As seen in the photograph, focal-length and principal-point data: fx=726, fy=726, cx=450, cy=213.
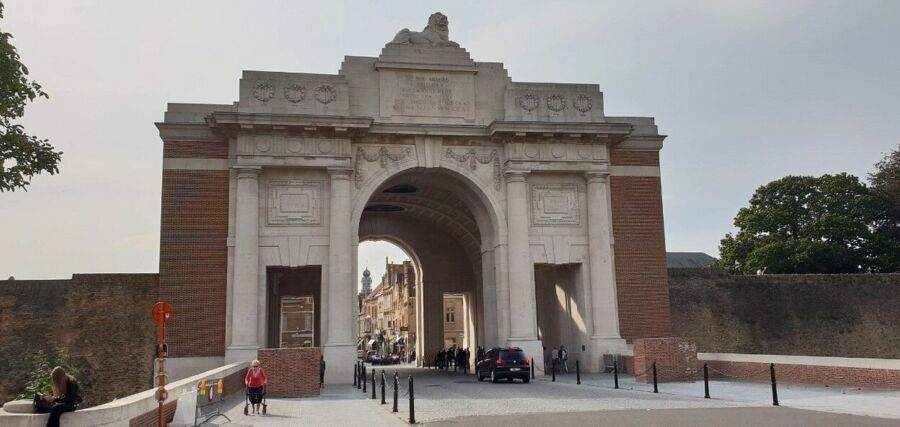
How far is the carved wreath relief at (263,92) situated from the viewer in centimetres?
3089

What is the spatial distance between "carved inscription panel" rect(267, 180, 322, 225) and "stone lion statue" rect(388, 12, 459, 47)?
7.82 metres

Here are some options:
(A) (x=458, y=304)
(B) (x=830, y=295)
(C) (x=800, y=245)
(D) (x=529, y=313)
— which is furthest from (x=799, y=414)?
(A) (x=458, y=304)

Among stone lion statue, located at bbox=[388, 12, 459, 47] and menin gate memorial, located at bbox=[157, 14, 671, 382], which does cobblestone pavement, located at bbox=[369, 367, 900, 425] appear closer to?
menin gate memorial, located at bbox=[157, 14, 671, 382]

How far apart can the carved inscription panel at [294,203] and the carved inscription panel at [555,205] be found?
9.70 m

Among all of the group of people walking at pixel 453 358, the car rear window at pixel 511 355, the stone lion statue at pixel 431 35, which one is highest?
the stone lion statue at pixel 431 35

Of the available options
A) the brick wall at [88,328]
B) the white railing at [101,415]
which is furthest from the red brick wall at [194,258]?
the white railing at [101,415]

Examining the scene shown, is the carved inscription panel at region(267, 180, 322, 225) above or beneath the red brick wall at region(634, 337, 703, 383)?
above

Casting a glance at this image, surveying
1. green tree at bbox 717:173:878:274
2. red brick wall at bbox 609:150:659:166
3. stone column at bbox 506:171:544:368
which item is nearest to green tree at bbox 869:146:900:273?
green tree at bbox 717:173:878:274

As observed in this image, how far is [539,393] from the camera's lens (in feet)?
71.3

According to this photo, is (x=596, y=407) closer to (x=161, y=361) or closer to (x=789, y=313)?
(x=161, y=361)

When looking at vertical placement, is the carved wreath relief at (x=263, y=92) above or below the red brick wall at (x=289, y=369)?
above

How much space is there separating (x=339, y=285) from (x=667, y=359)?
13.5 metres

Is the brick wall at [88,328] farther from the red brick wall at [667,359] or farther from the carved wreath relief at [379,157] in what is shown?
the red brick wall at [667,359]

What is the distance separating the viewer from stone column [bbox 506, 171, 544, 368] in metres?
31.0
